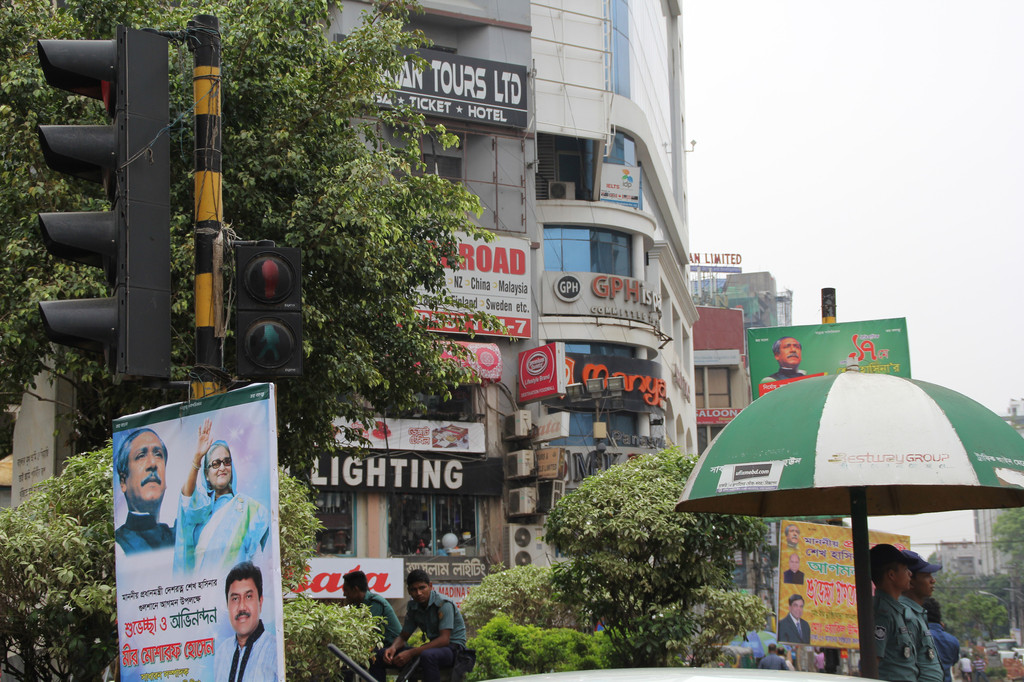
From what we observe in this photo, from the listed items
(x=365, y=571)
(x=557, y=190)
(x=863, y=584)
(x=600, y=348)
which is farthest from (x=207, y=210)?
(x=557, y=190)

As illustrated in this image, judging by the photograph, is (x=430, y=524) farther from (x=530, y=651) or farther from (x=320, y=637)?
(x=320, y=637)

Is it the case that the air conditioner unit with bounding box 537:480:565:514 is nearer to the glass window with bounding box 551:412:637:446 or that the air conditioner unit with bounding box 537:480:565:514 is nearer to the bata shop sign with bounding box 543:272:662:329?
the glass window with bounding box 551:412:637:446

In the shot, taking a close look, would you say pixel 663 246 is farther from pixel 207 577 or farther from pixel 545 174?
pixel 207 577

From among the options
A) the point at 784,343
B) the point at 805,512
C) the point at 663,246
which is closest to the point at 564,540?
the point at 805,512

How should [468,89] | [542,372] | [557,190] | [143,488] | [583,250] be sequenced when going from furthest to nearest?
[557,190] < [583,250] < [468,89] < [542,372] < [143,488]

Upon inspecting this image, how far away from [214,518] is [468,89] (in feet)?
98.3

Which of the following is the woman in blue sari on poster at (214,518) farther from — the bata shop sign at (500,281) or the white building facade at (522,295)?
the bata shop sign at (500,281)

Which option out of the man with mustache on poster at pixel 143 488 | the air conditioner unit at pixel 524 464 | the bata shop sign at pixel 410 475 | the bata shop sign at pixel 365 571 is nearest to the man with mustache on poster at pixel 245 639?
the man with mustache on poster at pixel 143 488

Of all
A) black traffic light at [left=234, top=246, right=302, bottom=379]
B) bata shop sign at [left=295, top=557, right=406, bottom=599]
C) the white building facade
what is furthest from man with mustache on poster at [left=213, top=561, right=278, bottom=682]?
bata shop sign at [left=295, top=557, right=406, bottom=599]

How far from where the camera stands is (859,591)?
676 centimetres

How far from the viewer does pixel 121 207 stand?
5.20 meters

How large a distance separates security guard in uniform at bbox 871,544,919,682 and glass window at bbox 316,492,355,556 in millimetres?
25431

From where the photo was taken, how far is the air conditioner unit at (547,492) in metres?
32.1

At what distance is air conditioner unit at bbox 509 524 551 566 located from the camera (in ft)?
106
